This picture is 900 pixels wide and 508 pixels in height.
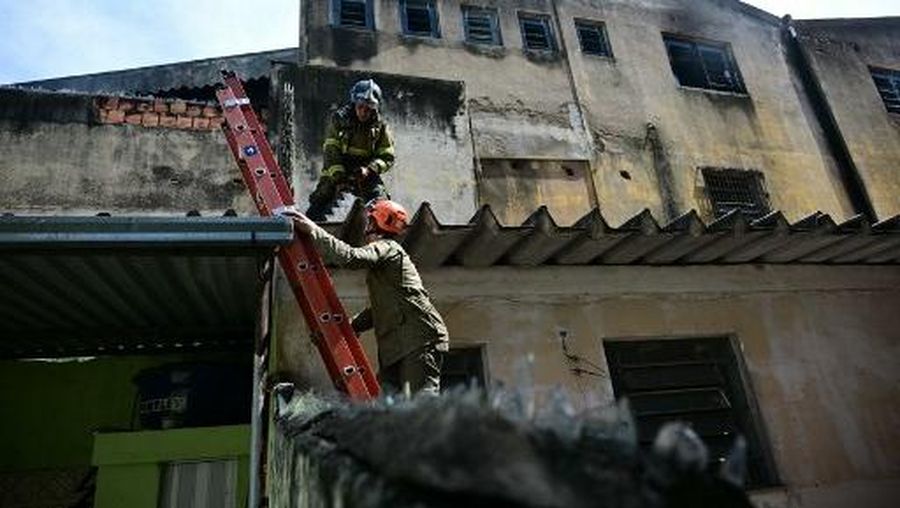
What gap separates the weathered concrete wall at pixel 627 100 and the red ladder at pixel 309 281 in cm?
751

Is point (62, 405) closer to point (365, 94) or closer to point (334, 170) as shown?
point (334, 170)

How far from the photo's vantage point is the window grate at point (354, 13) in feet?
39.0

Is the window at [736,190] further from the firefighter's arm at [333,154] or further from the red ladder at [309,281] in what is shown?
the red ladder at [309,281]

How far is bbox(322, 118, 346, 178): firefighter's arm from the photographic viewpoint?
207 inches

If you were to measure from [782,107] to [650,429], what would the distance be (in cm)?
1104

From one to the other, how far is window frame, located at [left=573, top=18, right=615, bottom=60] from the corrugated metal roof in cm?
809

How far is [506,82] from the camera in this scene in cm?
1223

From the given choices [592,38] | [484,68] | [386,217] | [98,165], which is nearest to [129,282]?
[386,217]

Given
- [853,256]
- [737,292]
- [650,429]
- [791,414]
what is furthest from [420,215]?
[853,256]

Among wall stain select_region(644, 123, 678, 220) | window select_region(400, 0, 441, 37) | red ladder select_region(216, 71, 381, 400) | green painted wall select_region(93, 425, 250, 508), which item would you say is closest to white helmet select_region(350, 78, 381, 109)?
red ladder select_region(216, 71, 381, 400)

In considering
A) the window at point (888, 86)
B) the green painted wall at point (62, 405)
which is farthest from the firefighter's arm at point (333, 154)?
the window at point (888, 86)

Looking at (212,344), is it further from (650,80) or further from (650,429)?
(650,80)

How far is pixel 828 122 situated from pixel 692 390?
11.0 meters

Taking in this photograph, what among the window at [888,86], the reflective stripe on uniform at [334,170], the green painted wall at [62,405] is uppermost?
the window at [888,86]
